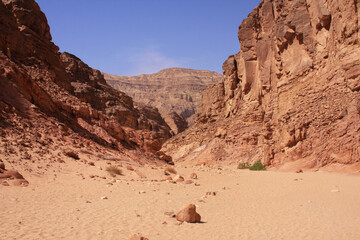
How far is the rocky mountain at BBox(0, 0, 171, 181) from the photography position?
12.1 m

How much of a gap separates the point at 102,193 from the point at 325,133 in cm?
1511

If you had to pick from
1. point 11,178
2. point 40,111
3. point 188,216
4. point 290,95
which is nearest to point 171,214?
point 188,216

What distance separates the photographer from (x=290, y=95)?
24.6 metres

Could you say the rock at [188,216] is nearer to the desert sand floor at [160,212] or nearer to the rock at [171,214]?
the desert sand floor at [160,212]

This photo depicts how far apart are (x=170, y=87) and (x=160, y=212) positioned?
141886mm

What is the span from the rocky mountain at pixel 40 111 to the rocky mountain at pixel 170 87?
85773 millimetres

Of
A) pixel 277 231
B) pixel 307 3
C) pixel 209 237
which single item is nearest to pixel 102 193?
pixel 209 237

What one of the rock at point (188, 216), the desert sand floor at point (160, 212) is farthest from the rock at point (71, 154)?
the rock at point (188, 216)

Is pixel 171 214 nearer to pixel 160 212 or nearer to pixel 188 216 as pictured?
pixel 160 212

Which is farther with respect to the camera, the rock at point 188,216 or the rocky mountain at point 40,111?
the rocky mountain at point 40,111

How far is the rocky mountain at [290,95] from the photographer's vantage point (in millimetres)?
17250

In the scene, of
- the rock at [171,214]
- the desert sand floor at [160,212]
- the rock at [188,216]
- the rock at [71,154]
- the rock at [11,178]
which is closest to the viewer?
the desert sand floor at [160,212]

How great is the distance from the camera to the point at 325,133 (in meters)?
18.2

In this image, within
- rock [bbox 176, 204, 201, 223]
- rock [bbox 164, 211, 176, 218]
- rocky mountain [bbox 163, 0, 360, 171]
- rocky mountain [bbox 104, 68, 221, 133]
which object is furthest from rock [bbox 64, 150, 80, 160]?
rocky mountain [bbox 104, 68, 221, 133]
